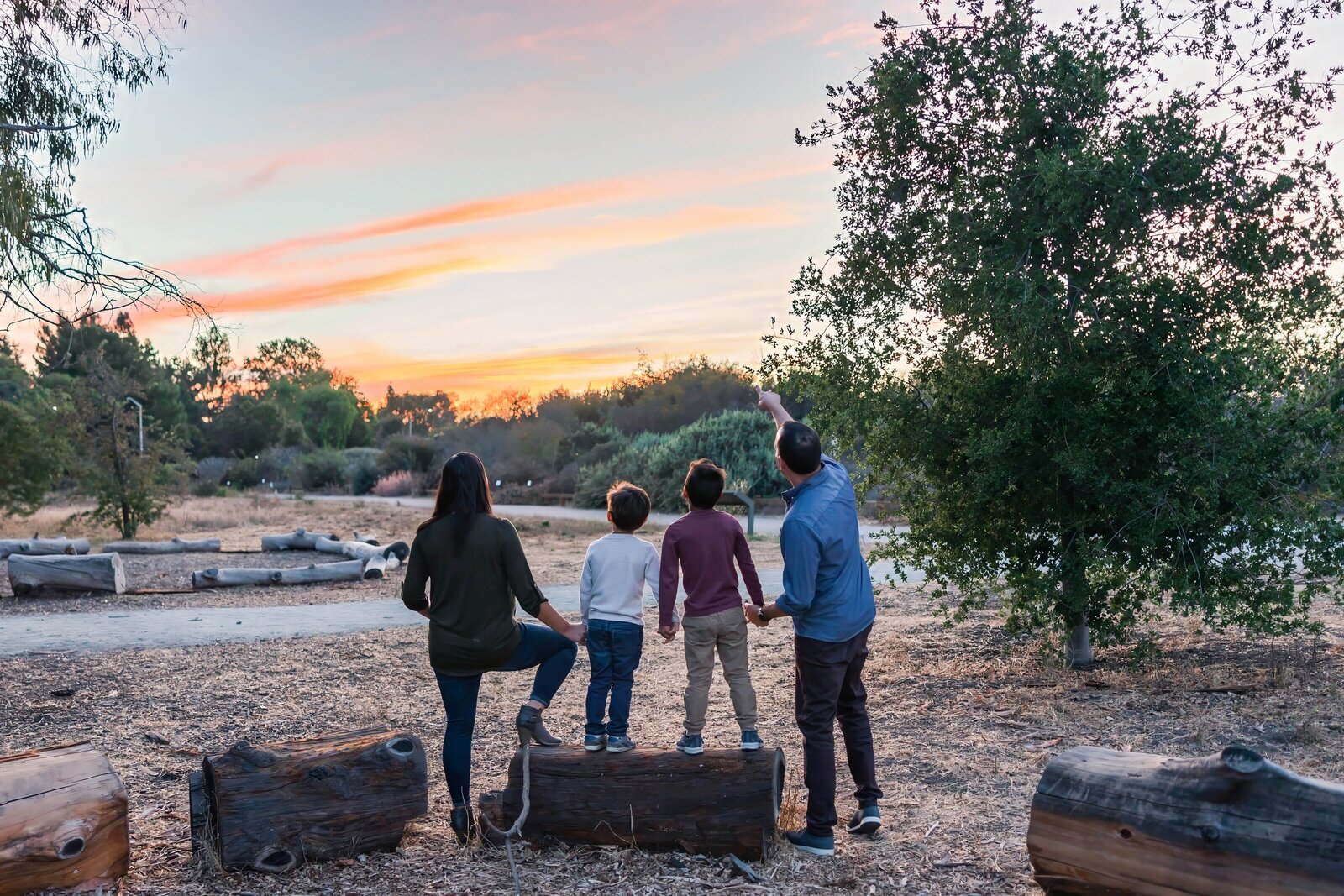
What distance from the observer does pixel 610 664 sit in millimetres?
4840

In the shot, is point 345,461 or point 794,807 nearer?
point 794,807

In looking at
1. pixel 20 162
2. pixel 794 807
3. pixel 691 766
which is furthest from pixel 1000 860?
pixel 20 162

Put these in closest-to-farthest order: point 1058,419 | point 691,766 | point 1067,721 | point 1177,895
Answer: point 1177,895 < point 691,766 < point 1067,721 < point 1058,419

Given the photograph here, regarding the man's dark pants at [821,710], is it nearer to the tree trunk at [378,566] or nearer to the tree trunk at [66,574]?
the tree trunk at [66,574]

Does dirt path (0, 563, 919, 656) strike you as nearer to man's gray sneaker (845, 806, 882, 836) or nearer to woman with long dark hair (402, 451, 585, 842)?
man's gray sneaker (845, 806, 882, 836)

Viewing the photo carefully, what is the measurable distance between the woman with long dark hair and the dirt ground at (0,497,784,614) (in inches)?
368

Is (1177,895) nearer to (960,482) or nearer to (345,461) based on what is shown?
(960,482)

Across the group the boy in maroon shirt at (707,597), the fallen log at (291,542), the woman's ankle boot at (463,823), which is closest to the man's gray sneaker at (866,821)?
the boy in maroon shirt at (707,597)

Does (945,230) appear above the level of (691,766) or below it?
above

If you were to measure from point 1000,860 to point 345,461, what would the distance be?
49.4 meters

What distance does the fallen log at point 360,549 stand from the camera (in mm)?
17672

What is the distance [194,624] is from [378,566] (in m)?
4.70

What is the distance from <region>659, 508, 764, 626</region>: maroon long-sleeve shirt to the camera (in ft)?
15.4

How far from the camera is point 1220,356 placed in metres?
6.93
